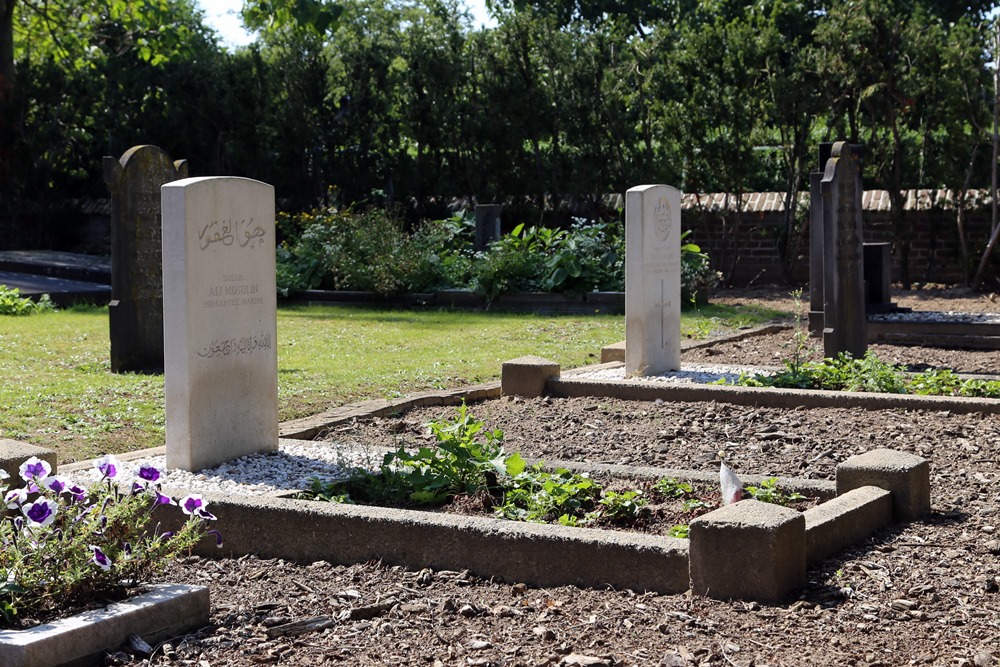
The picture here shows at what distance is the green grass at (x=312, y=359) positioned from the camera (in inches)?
320

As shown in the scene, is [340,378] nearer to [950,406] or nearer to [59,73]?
[950,406]

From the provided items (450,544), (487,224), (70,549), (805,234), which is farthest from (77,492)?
(805,234)

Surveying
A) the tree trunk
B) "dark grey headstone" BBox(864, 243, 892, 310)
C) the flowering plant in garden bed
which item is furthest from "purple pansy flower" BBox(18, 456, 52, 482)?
the tree trunk

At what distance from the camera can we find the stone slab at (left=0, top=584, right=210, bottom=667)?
363cm

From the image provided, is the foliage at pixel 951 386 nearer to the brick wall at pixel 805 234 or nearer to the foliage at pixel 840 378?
the foliage at pixel 840 378

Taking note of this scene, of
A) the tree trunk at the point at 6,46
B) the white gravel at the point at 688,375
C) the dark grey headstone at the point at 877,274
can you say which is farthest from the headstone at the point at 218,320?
the tree trunk at the point at 6,46

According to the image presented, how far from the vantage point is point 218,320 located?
21.3 feet

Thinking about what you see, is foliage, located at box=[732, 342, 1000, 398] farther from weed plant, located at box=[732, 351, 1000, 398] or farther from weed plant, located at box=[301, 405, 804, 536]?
weed plant, located at box=[301, 405, 804, 536]

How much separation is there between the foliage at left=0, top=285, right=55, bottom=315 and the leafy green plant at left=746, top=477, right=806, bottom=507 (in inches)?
510

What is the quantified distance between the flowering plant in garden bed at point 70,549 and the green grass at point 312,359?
114 inches

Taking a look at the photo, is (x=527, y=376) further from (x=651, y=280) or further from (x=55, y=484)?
(x=55, y=484)

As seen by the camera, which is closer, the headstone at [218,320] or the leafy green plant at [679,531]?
the leafy green plant at [679,531]

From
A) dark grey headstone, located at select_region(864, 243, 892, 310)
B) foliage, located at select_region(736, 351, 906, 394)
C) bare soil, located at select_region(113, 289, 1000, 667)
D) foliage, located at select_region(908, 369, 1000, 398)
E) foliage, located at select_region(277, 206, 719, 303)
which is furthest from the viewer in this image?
foliage, located at select_region(277, 206, 719, 303)

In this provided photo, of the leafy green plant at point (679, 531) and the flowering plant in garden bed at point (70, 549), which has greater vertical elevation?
the flowering plant in garden bed at point (70, 549)
